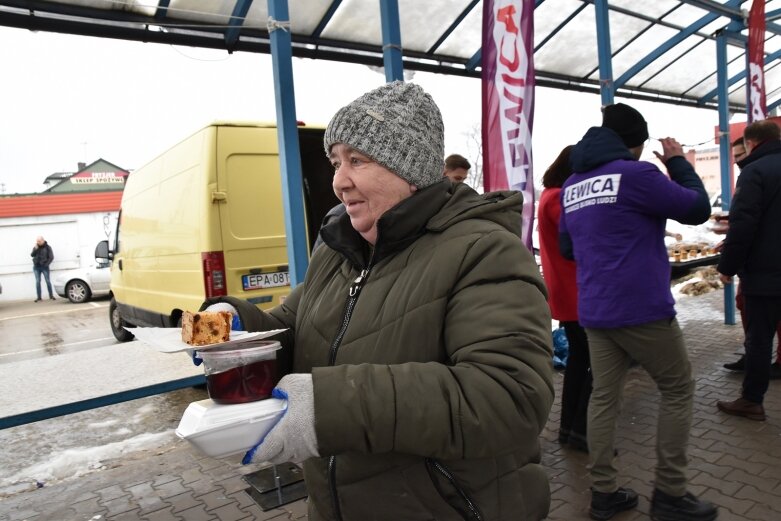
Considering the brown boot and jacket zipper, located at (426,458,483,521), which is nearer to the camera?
jacket zipper, located at (426,458,483,521)

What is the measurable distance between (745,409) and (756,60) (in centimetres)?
Answer: 557

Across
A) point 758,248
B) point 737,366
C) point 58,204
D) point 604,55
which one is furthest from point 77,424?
point 58,204

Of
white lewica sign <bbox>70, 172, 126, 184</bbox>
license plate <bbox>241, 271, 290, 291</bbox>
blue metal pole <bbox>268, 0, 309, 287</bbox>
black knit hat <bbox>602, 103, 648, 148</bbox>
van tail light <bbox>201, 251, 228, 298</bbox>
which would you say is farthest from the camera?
white lewica sign <bbox>70, 172, 126, 184</bbox>

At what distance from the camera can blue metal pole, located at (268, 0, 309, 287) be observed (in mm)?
3502

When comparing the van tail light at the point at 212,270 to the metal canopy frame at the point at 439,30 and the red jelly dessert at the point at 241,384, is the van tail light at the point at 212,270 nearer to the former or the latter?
the metal canopy frame at the point at 439,30

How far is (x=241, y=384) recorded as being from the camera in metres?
1.08

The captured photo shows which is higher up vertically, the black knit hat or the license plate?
the black knit hat

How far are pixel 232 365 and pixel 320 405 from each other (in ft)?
0.72

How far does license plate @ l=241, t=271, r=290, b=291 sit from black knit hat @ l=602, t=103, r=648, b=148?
11.2ft

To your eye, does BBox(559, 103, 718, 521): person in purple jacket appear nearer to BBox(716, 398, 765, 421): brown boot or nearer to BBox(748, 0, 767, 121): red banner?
BBox(716, 398, 765, 421): brown boot

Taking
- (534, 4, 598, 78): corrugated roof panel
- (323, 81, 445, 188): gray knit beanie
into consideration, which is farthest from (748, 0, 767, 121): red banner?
(323, 81, 445, 188): gray knit beanie

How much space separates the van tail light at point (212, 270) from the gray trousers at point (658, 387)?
3.36 m

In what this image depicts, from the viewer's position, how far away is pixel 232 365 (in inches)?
43.0

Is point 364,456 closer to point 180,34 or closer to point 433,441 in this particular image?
point 433,441
